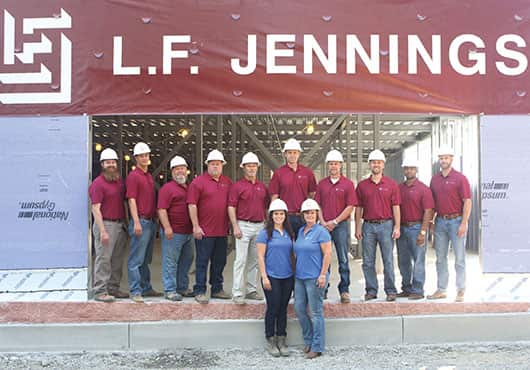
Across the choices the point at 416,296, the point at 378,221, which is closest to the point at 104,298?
the point at 378,221

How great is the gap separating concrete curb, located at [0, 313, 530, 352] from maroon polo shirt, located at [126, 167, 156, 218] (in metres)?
1.46

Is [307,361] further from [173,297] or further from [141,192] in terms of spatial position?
[141,192]

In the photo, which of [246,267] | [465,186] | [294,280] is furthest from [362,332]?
[465,186]

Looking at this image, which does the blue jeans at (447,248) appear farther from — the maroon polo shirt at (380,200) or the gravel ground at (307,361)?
the gravel ground at (307,361)

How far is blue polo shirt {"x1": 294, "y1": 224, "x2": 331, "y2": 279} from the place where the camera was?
224 inches

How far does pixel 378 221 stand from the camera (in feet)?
21.7

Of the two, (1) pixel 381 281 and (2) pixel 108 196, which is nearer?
(2) pixel 108 196

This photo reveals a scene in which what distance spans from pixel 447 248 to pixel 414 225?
514 millimetres

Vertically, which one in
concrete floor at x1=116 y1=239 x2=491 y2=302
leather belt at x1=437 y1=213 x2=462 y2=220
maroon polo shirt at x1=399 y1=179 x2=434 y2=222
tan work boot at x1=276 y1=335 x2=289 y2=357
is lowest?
tan work boot at x1=276 y1=335 x2=289 y2=357

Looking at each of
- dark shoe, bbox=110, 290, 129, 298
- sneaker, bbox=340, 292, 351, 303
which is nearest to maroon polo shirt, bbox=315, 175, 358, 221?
sneaker, bbox=340, 292, 351, 303

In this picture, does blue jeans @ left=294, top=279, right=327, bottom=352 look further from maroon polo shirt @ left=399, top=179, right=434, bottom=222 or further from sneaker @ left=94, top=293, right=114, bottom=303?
sneaker @ left=94, top=293, right=114, bottom=303

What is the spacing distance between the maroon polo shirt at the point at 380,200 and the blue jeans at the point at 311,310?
1343 millimetres

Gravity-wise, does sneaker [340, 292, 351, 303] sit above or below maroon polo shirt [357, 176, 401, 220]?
below

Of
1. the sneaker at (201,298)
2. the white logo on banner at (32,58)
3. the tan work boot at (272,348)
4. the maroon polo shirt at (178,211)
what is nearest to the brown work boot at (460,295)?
the tan work boot at (272,348)
